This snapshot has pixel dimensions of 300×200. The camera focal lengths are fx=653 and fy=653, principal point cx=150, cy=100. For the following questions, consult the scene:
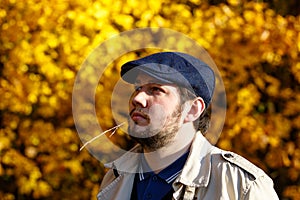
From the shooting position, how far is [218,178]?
243 centimetres

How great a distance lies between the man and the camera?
241cm

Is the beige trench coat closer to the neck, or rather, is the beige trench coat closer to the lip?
the neck

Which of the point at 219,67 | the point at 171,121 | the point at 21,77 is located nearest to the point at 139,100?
the point at 171,121

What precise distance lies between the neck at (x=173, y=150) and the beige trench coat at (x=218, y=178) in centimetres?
4

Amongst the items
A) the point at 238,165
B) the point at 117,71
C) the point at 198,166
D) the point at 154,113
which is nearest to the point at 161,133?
the point at 154,113

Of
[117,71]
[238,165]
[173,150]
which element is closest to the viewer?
[238,165]

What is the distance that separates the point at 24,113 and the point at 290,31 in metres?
2.21

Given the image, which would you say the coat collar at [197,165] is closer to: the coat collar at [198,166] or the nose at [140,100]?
the coat collar at [198,166]

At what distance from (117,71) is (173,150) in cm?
256

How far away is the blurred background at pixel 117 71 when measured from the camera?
496 cm

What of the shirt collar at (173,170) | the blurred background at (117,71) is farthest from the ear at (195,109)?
the blurred background at (117,71)

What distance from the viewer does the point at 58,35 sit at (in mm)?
5109

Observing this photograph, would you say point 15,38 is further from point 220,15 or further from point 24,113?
point 220,15

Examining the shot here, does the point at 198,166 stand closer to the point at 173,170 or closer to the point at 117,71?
the point at 173,170
